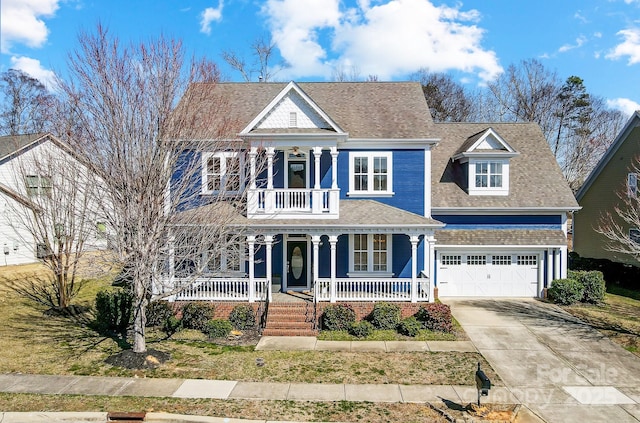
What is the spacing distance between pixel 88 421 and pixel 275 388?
4.17 metres

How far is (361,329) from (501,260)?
30.0 ft

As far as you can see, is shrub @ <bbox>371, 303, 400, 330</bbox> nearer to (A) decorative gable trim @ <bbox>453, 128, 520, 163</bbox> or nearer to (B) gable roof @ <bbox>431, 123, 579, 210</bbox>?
(B) gable roof @ <bbox>431, 123, 579, 210</bbox>

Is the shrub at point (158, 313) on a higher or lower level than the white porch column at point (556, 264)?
lower

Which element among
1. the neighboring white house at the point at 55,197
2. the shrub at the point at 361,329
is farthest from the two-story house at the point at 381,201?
the neighboring white house at the point at 55,197

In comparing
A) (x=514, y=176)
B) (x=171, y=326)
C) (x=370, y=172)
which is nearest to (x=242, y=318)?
(x=171, y=326)

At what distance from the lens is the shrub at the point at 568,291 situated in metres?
18.9

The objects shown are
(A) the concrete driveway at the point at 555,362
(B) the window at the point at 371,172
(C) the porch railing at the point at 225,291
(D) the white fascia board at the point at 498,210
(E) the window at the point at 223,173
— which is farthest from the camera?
(D) the white fascia board at the point at 498,210

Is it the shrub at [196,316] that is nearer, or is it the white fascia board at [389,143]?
the shrub at [196,316]

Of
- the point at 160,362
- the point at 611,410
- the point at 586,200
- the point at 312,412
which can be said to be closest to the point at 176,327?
the point at 160,362

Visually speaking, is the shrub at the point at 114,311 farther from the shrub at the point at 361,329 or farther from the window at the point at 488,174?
the window at the point at 488,174

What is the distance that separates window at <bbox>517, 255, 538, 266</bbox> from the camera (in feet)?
67.0

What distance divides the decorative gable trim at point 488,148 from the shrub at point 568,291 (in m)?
6.24

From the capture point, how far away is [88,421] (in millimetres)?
9172

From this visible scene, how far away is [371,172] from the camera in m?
19.0
